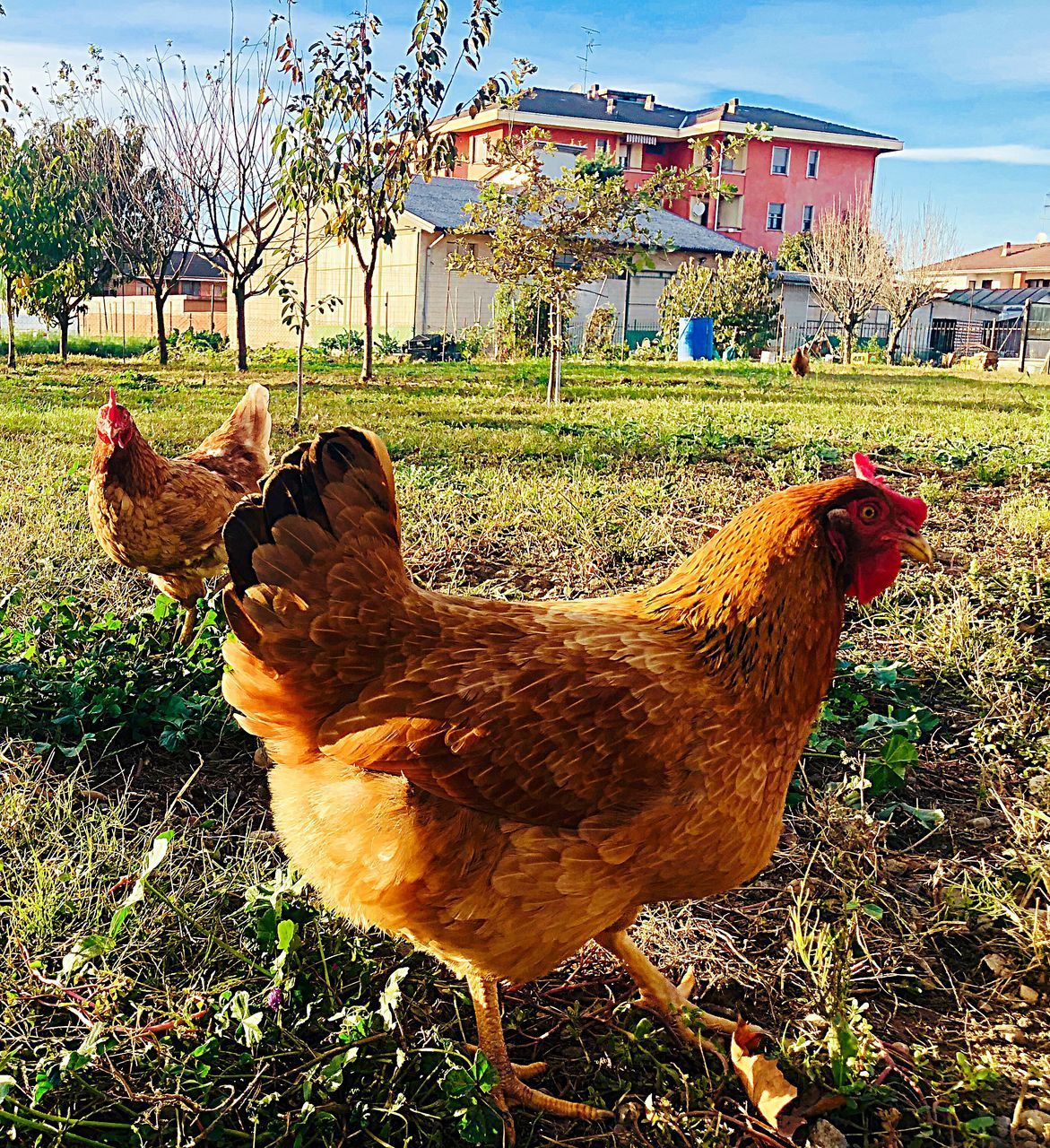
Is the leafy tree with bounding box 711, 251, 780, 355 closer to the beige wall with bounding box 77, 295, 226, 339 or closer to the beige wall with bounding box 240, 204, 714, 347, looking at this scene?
the beige wall with bounding box 240, 204, 714, 347

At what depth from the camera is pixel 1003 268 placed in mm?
61219

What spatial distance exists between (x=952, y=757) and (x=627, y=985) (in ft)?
5.61

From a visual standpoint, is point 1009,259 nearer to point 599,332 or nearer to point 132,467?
point 599,332

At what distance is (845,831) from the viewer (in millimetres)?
3164

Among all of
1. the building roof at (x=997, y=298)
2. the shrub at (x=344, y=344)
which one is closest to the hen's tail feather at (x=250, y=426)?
the shrub at (x=344, y=344)

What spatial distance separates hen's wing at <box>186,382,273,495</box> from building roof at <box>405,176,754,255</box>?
25.9 meters

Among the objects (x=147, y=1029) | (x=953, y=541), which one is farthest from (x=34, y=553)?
(x=953, y=541)

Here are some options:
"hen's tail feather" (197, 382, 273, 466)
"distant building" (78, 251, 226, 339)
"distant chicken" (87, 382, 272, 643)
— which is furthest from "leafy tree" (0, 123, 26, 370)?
"distant chicken" (87, 382, 272, 643)

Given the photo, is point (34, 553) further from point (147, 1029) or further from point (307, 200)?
point (307, 200)

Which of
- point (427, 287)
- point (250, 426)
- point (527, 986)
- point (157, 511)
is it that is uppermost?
point (427, 287)

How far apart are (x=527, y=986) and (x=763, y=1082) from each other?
0.76 m

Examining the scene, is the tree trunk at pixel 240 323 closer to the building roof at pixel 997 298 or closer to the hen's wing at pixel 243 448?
the hen's wing at pixel 243 448

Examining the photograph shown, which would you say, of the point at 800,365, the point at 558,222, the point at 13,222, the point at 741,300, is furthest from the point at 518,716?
the point at 741,300

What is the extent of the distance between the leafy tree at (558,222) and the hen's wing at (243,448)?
8.63 m
